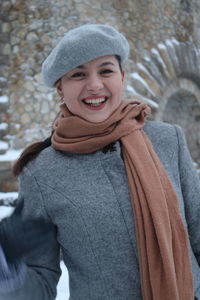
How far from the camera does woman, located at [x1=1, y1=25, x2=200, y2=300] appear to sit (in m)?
0.95

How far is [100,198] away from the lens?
982 mm

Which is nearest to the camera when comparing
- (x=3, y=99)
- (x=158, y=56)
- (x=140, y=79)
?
(x=3, y=99)

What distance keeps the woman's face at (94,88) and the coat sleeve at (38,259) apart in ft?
0.87

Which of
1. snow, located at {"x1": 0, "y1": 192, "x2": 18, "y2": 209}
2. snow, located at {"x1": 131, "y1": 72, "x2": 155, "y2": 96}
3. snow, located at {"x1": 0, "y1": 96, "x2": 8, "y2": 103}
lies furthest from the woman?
snow, located at {"x1": 131, "y1": 72, "x2": 155, "y2": 96}

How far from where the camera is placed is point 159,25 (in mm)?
4668

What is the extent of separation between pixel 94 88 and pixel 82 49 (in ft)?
0.39

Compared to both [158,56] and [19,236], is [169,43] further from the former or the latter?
A: [19,236]

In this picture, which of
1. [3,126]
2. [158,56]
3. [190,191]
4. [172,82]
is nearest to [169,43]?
[158,56]

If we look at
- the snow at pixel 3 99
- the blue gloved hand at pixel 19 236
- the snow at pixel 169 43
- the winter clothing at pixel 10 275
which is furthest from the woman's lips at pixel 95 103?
the snow at pixel 169 43

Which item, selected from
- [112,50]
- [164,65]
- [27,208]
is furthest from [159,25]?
[27,208]

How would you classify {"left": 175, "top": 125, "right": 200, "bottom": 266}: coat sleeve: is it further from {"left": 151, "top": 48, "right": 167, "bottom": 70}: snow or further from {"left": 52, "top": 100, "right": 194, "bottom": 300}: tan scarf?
{"left": 151, "top": 48, "right": 167, "bottom": 70}: snow

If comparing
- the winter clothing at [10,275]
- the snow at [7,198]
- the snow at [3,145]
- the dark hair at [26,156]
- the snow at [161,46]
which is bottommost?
the snow at [7,198]

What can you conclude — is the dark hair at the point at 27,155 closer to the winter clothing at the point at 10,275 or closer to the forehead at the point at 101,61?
the forehead at the point at 101,61

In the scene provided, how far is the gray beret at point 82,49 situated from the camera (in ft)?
3.23
